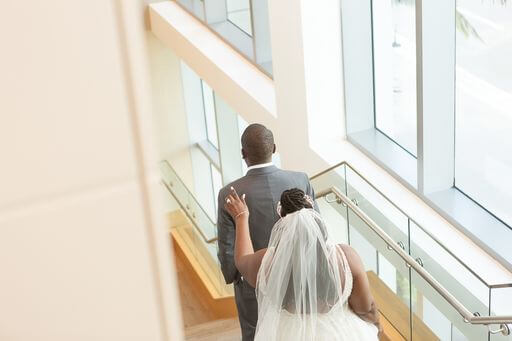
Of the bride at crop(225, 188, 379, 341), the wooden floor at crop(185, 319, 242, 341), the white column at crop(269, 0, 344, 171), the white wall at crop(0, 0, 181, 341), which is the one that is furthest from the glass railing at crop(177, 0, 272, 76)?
the white wall at crop(0, 0, 181, 341)

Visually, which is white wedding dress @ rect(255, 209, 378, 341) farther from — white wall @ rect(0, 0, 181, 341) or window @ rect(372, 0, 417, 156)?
white wall @ rect(0, 0, 181, 341)

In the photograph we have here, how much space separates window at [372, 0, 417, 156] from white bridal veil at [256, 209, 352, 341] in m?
3.82

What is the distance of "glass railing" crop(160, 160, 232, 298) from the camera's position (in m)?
11.1

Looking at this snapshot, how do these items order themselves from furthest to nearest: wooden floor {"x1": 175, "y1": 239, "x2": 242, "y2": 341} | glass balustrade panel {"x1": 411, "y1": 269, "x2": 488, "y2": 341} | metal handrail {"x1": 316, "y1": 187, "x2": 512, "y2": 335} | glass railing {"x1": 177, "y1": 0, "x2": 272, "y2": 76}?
glass railing {"x1": 177, "y1": 0, "x2": 272, "y2": 76}
wooden floor {"x1": 175, "y1": 239, "x2": 242, "y2": 341}
glass balustrade panel {"x1": 411, "y1": 269, "x2": 488, "y2": 341}
metal handrail {"x1": 316, "y1": 187, "x2": 512, "y2": 335}

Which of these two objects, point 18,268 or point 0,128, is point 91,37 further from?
point 18,268

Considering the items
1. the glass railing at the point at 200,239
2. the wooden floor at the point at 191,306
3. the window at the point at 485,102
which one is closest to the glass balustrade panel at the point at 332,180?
the window at the point at 485,102

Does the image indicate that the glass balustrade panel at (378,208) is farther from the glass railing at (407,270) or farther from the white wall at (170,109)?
the white wall at (170,109)

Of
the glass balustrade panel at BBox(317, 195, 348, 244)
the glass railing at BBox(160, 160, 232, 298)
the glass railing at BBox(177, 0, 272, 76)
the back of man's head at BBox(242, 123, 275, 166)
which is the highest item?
the back of man's head at BBox(242, 123, 275, 166)

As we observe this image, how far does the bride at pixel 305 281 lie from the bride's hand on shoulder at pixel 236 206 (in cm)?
12

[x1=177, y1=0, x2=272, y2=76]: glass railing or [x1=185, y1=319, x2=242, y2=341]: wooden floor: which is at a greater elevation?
[x1=177, y1=0, x2=272, y2=76]: glass railing

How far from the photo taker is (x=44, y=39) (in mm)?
808

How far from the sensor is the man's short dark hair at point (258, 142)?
559 cm

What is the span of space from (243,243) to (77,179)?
462cm

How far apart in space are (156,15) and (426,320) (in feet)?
30.4
